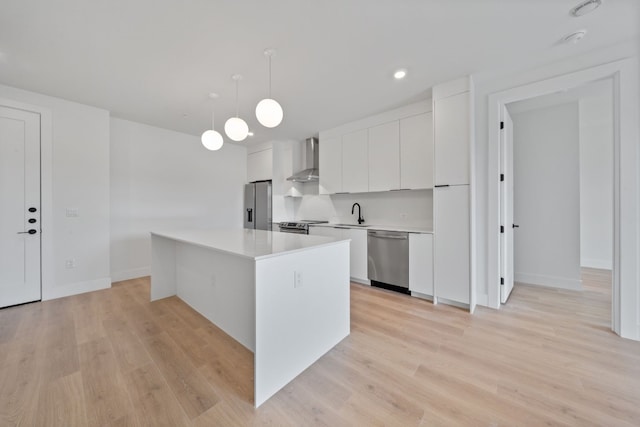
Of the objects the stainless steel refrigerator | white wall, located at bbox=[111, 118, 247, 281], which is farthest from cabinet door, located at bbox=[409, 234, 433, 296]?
white wall, located at bbox=[111, 118, 247, 281]

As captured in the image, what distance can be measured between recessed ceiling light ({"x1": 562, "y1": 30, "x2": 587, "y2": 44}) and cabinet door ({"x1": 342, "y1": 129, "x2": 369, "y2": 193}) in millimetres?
2273

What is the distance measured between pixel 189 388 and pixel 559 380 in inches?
97.3

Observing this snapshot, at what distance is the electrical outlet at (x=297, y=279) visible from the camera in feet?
5.52

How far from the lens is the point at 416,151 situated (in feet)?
11.0

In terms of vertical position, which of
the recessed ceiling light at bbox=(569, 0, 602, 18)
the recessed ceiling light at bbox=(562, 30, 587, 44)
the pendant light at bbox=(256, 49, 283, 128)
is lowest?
the pendant light at bbox=(256, 49, 283, 128)

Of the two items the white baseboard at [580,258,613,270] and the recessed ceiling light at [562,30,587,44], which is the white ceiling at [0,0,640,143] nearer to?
the recessed ceiling light at [562,30,587,44]

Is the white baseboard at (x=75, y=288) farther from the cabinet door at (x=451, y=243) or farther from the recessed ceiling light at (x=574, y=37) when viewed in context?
the recessed ceiling light at (x=574, y=37)

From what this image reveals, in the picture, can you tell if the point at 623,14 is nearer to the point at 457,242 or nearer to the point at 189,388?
the point at 457,242

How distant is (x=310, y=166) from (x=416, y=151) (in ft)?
7.46

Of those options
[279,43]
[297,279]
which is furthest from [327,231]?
[279,43]

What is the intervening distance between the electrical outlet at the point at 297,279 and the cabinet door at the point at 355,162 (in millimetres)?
2520

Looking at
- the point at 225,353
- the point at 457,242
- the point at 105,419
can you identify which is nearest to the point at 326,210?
the point at 457,242

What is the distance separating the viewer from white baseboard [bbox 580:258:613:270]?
163 inches

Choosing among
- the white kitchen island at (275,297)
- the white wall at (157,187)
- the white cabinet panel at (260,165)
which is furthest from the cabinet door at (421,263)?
the white wall at (157,187)
